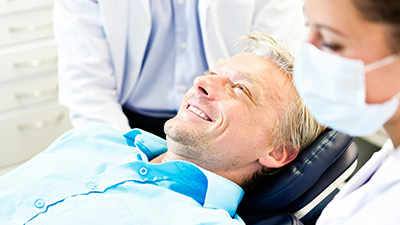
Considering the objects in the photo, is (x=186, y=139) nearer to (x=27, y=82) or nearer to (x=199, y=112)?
(x=199, y=112)

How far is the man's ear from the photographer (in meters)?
1.34

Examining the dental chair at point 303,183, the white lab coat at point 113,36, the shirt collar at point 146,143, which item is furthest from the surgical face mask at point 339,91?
the white lab coat at point 113,36

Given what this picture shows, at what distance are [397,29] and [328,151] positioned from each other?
0.60 meters

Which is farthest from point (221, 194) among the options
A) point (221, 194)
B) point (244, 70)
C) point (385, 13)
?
point (385, 13)

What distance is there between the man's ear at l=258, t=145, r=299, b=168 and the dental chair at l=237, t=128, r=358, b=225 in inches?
0.7

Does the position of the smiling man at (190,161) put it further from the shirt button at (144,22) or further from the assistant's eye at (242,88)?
the shirt button at (144,22)

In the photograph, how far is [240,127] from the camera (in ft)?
4.29

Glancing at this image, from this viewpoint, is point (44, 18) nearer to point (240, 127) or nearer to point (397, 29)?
point (240, 127)

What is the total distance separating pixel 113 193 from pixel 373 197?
0.64 meters

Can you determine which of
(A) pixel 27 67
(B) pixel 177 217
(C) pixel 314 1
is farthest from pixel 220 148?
(A) pixel 27 67

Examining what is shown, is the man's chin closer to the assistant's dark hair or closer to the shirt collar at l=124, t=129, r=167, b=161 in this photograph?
the shirt collar at l=124, t=129, r=167, b=161

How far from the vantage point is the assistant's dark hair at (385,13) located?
70cm

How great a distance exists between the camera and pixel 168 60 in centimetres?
180

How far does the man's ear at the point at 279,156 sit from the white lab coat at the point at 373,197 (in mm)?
355
